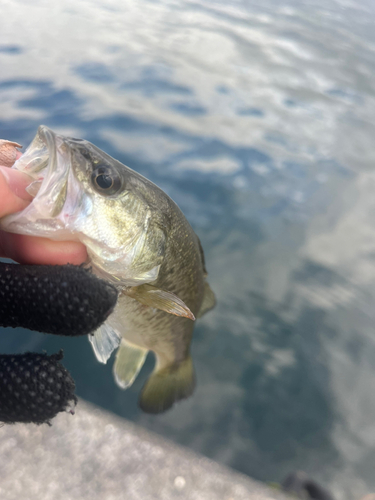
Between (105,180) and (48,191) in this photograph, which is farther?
(105,180)

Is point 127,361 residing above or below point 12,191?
below

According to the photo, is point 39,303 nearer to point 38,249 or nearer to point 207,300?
point 38,249

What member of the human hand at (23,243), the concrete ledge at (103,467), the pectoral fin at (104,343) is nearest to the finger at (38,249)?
the human hand at (23,243)

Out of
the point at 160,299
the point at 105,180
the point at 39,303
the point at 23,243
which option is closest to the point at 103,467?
the point at 160,299

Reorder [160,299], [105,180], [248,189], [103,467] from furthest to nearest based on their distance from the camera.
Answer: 1. [248,189]
2. [103,467]
3. [160,299]
4. [105,180]

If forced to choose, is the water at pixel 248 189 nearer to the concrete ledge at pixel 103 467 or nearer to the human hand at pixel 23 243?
→ the concrete ledge at pixel 103 467

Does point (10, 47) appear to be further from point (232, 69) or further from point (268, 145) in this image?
point (268, 145)
